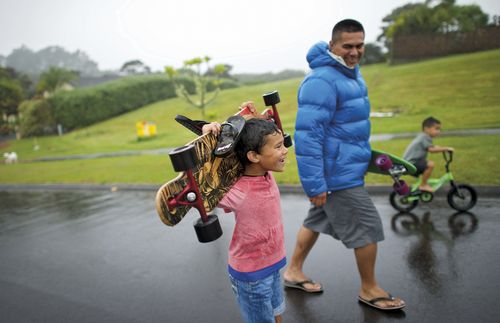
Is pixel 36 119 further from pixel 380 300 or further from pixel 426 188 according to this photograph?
pixel 380 300

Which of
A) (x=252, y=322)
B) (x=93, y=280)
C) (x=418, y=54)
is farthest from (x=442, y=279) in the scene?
(x=418, y=54)

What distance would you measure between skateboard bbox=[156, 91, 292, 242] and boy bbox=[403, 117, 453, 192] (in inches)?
158

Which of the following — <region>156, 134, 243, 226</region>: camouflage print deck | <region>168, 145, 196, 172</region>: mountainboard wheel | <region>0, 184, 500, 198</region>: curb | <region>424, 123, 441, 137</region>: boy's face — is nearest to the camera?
<region>168, 145, 196, 172</region>: mountainboard wheel

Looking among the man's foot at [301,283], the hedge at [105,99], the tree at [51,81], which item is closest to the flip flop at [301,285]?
the man's foot at [301,283]

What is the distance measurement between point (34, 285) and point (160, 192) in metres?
3.61

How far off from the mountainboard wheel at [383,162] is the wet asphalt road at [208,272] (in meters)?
1.11

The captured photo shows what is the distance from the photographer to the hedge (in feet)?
117

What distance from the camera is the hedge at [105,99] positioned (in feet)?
117

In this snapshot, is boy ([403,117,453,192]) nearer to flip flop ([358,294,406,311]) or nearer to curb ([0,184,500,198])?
curb ([0,184,500,198])

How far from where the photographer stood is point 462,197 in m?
5.20

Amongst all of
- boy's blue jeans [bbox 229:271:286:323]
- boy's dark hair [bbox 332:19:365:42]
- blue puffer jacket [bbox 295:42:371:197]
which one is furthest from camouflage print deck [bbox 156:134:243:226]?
boy's dark hair [bbox 332:19:365:42]

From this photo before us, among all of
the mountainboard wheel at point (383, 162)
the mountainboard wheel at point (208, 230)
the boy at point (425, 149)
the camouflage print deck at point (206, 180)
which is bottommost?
the boy at point (425, 149)

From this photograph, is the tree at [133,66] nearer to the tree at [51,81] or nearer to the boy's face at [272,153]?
the tree at [51,81]

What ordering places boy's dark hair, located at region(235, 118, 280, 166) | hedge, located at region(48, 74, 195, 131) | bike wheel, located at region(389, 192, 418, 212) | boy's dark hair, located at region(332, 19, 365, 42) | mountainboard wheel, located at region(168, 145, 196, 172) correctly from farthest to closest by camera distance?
1. hedge, located at region(48, 74, 195, 131)
2. bike wheel, located at region(389, 192, 418, 212)
3. boy's dark hair, located at region(332, 19, 365, 42)
4. boy's dark hair, located at region(235, 118, 280, 166)
5. mountainboard wheel, located at region(168, 145, 196, 172)
